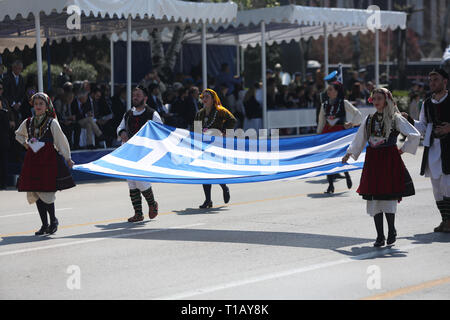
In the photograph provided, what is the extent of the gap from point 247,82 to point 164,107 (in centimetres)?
3511

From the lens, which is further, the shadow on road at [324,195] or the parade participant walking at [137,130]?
the shadow on road at [324,195]

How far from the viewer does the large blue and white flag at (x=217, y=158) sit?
34.8 feet

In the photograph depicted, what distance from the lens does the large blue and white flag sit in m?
10.6

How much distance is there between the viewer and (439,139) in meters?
10.5

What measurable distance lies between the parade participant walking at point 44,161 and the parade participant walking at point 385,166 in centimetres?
A: 392

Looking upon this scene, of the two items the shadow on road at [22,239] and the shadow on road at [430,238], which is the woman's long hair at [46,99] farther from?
the shadow on road at [430,238]

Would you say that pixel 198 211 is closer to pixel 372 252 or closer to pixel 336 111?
pixel 336 111

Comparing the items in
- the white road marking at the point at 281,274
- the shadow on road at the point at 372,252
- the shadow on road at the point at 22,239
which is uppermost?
the white road marking at the point at 281,274

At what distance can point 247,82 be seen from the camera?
55.1 meters

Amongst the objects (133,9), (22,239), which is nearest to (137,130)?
(22,239)

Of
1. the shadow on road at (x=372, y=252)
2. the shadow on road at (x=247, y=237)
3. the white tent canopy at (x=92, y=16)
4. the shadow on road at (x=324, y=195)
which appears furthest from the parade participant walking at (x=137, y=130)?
the white tent canopy at (x=92, y=16)

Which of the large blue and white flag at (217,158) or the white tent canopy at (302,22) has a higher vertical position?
the white tent canopy at (302,22)

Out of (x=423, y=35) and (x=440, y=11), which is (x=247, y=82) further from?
(x=423, y=35)
